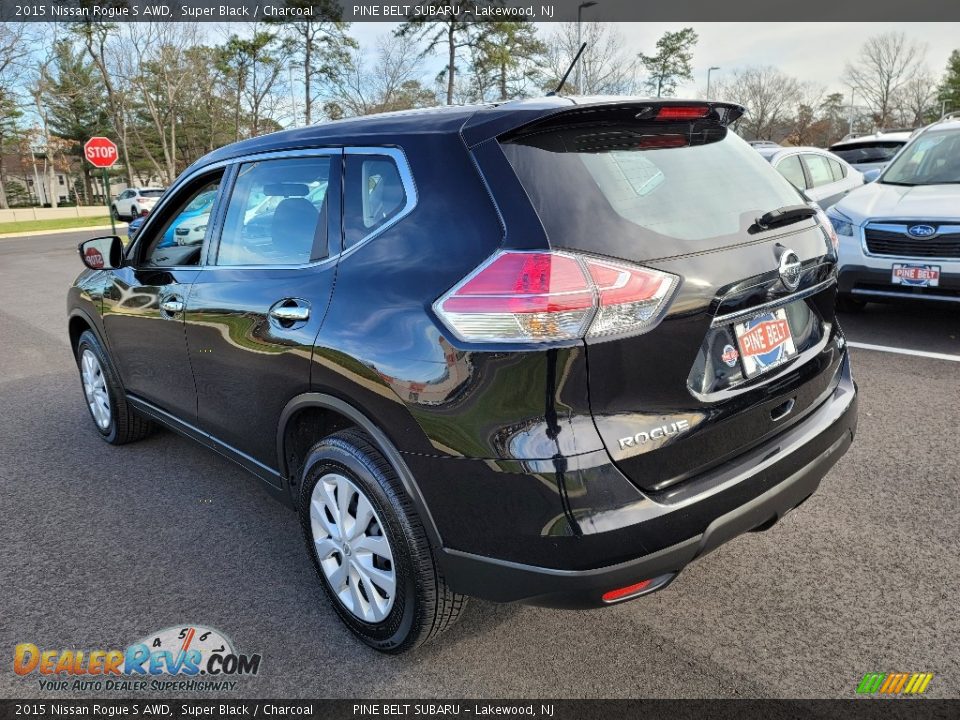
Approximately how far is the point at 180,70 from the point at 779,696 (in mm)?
50082

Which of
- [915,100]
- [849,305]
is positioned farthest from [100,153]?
[915,100]

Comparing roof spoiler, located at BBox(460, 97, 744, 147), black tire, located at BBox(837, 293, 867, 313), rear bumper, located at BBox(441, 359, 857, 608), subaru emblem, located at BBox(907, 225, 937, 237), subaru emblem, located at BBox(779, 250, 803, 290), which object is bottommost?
black tire, located at BBox(837, 293, 867, 313)

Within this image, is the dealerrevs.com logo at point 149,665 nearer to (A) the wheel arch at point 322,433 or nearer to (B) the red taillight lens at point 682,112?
(A) the wheel arch at point 322,433

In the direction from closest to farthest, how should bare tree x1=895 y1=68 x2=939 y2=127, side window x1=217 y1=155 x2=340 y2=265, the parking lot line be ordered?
1. side window x1=217 y1=155 x2=340 y2=265
2. the parking lot line
3. bare tree x1=895 y1=68 x2=939 y2=127

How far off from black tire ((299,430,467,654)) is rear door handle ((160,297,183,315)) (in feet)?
4.06

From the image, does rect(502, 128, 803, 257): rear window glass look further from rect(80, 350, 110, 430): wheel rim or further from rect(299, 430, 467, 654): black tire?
rect(80, 350, 110, 430): wheel rim

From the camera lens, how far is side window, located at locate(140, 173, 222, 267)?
3.20 meters

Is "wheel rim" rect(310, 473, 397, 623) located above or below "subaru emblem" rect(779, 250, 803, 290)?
below

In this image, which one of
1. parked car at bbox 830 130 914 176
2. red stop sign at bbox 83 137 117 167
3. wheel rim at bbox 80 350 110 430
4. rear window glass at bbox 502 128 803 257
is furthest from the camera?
red stop sign at bbox 83 137 117 167

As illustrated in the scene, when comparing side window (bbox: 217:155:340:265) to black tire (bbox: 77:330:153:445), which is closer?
side window (bbox: 217:155:340:265)

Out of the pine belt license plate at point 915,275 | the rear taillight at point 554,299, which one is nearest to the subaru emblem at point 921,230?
the pine belt license plate at point 915,275

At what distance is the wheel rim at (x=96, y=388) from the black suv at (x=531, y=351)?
2007mm

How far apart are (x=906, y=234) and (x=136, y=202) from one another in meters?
33.7

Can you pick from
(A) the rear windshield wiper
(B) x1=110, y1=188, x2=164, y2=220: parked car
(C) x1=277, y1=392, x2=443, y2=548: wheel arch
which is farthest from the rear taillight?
(B) x1=110, y1=188, x2=164, y2=220: parked car
